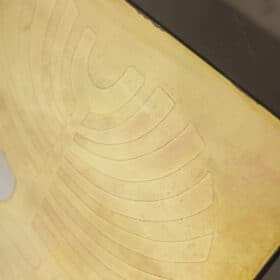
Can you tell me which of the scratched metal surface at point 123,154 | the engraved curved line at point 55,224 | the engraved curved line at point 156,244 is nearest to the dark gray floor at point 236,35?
the scratched metal surface at point 123,154

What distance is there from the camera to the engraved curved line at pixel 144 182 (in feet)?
2.80

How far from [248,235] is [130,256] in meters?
0.21

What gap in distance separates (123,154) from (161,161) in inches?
3.0

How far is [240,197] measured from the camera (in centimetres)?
80

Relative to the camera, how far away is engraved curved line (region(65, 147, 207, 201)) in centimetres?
85

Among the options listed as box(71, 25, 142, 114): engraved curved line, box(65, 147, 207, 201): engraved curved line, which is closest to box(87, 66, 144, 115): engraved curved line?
box(71, 25, 142, 114): engraved curved line

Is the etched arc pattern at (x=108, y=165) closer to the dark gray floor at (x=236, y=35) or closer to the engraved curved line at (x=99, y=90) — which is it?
the engraved curved line at (x=99, y=90)

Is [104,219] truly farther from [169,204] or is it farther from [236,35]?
[236,35]

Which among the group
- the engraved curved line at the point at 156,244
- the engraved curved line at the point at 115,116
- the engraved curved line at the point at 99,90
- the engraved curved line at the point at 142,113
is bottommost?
the engraved curved line at the point at 156,244

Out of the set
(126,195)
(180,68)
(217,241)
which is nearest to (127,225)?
(126,195)

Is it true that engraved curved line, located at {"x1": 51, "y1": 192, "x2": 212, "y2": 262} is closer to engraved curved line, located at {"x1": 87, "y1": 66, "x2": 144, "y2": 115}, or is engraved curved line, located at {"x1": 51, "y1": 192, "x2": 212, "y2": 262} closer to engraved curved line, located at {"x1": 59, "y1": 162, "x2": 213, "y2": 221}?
engraved curved line, located at {"x1": 59, "y1": 162, "x2": 213, "y2": 221}

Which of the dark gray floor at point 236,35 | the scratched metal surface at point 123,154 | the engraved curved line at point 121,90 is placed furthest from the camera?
the engraved curved line at point 121,90

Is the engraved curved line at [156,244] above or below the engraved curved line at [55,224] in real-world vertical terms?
below

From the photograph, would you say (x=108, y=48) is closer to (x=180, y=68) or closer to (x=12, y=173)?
(x=180, y=68)
